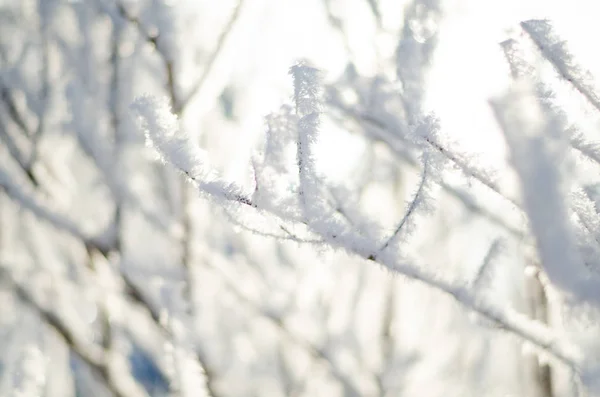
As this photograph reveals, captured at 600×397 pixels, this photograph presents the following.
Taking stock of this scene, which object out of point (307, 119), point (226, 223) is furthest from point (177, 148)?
point (226, 223)

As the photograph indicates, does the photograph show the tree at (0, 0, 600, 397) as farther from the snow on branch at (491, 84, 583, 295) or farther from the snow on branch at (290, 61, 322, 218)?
the snow on branch at (290, 61, 322, 218)

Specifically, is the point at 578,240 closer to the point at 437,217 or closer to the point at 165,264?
the point at 437,217

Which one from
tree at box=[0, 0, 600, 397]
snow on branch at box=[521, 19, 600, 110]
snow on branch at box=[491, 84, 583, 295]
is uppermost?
snow on branch at box=[521, 19, 600, 110]

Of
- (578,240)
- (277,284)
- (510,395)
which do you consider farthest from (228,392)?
(578,240)

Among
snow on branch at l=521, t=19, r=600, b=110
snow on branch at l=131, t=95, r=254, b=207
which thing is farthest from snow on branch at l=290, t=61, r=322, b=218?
snow on branch at l=521, t=19, r=600, b=110

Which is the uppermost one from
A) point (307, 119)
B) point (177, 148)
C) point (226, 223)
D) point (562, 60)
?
point (562, 60)

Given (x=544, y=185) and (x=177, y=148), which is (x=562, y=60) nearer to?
(x=544, y=185)
